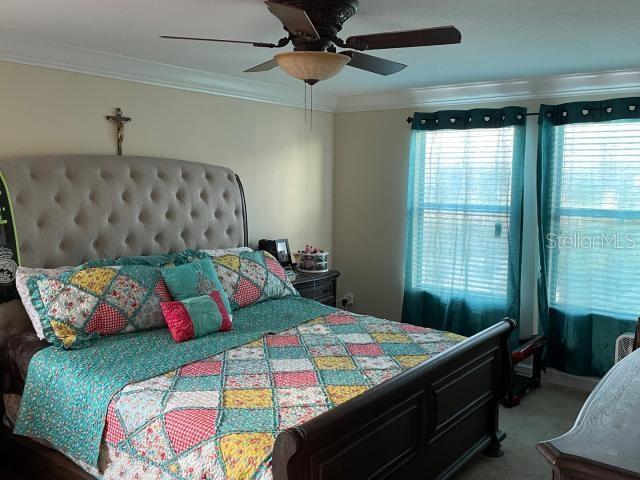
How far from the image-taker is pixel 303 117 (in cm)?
496

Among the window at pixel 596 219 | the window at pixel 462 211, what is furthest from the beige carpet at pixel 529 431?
the window at pixel 462 211

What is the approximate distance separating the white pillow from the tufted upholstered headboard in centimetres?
9

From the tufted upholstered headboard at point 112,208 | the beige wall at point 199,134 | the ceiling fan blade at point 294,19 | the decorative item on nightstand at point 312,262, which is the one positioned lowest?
the decorative item on nightstand at point 312,262

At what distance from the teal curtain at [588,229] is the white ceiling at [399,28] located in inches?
16.8

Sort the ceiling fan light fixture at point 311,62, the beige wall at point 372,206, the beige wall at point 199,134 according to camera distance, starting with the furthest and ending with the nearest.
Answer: the beige wall at point 372,206 < the beige wall at point 199,134 < the ceiling fan light fixture at point 311,62

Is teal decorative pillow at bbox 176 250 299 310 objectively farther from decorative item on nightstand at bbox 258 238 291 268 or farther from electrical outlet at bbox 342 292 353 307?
electrical outlet at bbox 342 292 353 307

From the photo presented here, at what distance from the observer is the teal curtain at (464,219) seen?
4.33 meters

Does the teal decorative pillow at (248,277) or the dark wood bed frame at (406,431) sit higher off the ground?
the teal decorative pillow at (248,277)

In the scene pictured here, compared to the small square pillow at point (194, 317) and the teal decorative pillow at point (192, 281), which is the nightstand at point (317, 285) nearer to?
the teal decorative pillow at point (192, 281)

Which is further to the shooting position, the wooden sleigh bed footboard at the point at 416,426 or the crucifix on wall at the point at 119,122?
the crucifix on wall at the point at 119,122

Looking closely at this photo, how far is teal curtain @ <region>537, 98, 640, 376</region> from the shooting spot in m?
3.89

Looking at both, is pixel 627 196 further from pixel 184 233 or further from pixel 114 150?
pixel 114 150

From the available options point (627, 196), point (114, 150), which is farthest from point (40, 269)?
point (627, 196)

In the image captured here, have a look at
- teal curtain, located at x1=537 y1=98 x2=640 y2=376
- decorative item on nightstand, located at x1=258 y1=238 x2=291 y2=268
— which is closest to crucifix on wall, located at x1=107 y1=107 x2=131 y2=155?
decorative item on nightstand, located at x1=258 y1=238 x2=291 y2=268
